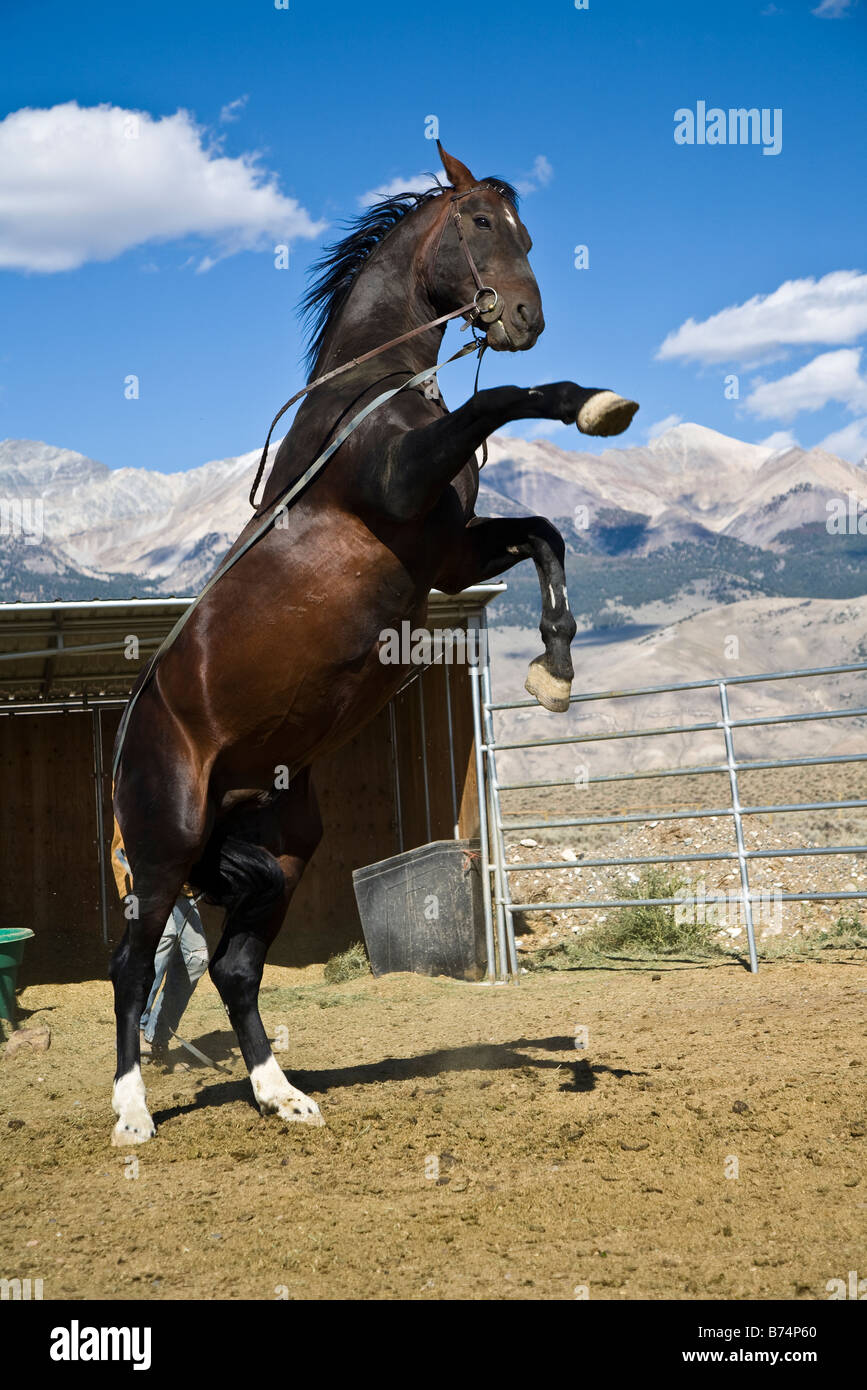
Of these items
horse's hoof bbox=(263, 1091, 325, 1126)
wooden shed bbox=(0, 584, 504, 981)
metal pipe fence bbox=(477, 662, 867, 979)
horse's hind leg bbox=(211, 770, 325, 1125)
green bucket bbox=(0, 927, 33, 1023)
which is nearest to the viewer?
horse's hoof bbox=(263, 1091, 325, 1126)

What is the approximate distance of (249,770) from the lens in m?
4.29

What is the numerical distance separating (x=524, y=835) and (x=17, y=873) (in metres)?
14.5

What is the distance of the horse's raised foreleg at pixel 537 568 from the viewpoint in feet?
12.0

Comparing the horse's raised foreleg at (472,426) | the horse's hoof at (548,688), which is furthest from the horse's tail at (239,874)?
the horse's raised foreleg at (472,426)

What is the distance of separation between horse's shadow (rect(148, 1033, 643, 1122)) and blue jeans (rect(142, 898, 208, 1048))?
3.25ft

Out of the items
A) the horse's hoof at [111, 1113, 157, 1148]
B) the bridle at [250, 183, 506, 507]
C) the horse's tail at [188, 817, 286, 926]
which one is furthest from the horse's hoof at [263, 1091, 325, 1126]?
the bridle at [250, 183, 506, 507]

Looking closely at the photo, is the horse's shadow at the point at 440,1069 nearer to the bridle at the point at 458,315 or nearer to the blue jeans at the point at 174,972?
the blue jeans at the point at 174,972

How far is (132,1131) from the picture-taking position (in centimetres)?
408

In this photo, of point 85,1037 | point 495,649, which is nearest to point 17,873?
point 85,1037

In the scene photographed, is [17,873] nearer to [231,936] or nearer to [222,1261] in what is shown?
[231,936]

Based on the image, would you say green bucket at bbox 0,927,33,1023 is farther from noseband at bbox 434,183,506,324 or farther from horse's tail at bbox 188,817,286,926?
noseband at bbox 434,183,506,324

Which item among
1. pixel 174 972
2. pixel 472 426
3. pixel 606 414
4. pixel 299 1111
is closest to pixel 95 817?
pixel 174 972

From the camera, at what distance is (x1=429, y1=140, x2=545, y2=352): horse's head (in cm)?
369

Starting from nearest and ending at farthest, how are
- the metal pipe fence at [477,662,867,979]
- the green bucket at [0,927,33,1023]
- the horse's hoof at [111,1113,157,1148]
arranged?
the horse's hoof at [111,1113,157,1148] < the green bucket at [0,927,33,1023] < the metal pipe fence at [477,662,867,979]
